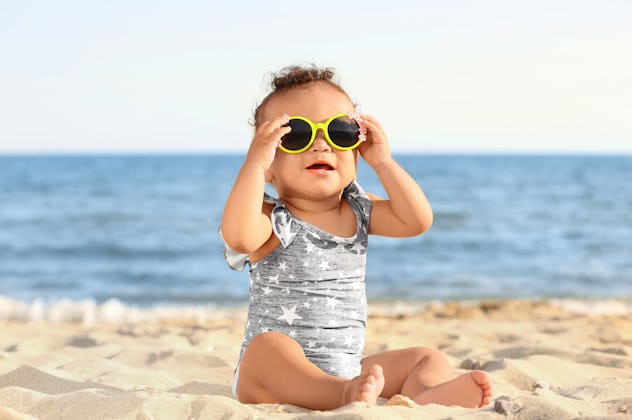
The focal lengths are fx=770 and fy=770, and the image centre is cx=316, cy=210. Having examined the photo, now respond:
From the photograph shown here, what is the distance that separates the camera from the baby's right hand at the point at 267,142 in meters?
2.85

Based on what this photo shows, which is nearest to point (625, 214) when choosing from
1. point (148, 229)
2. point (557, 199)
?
point (557, 199)

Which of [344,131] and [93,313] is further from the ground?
[344,131]

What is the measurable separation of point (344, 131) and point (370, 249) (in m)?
10.2

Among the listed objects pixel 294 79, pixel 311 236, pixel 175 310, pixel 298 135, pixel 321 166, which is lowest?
pixel 175 310

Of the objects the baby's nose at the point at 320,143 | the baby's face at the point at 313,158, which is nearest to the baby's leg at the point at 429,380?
the baby's face at the point at 313,158

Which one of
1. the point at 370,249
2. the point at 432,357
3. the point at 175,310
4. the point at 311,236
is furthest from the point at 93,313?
the point at 370,249

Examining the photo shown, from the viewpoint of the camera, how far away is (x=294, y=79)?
3.09 m

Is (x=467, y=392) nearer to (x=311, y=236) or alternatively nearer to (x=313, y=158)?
(x=311, y=236)

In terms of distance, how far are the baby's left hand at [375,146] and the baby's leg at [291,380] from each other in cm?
79

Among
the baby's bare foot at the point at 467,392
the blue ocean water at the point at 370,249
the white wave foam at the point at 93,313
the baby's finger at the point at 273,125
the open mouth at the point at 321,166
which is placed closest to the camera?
the baby's bare foot at the point at 467,392

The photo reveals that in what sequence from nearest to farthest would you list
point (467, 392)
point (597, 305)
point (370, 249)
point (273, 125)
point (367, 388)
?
point (367, 388) → point (467, 392) → point (273, 125) → point (597, 305) → point (370, 249)

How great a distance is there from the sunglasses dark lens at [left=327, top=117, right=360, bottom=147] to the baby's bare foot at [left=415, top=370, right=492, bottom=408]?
97cm

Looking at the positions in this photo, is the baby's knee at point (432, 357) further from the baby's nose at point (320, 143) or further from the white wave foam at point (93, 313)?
the white wave foam at point (93, 313)

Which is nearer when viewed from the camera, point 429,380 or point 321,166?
point 429,380
